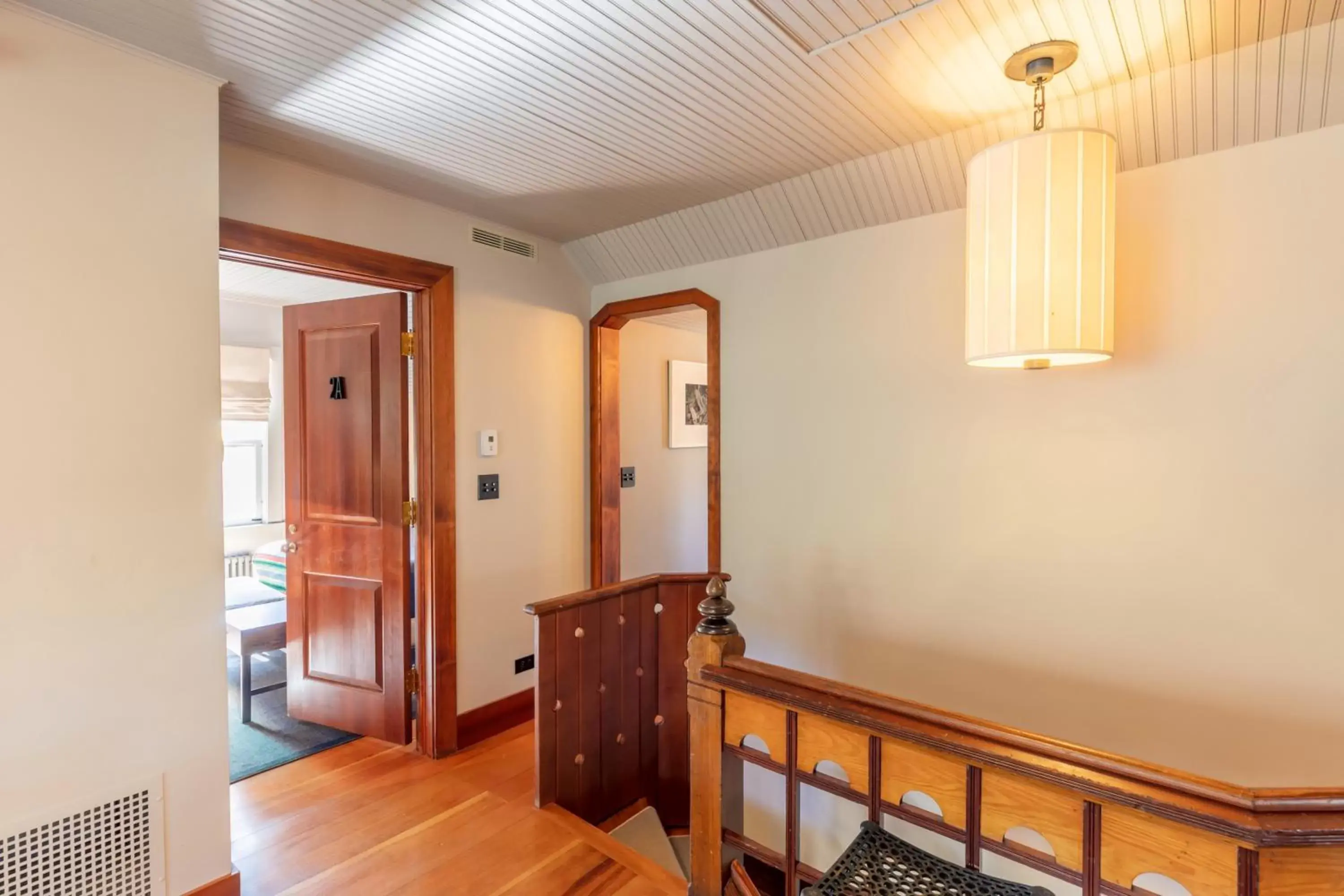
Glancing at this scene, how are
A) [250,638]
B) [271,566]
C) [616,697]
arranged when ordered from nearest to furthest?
[616,697] → [250,638] → [271,566]

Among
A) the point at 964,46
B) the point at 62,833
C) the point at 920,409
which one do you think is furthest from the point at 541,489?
the point at 964,46

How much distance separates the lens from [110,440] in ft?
5.51

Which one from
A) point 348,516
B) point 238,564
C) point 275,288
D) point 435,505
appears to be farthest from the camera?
point 238,564

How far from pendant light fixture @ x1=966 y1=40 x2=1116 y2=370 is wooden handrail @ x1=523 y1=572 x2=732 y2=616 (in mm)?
1163

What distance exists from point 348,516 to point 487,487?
64 centimetres

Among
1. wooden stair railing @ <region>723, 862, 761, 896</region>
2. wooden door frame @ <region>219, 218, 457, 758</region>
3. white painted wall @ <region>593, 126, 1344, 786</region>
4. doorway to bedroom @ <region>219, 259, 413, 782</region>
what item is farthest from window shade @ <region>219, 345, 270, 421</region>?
wooden stair railing @ <region>723, 862, 761, 896</region>

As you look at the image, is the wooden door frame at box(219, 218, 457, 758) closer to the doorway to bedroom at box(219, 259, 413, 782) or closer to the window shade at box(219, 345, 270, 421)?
the doorway to bedroom at box(219, 259, 413, 782)

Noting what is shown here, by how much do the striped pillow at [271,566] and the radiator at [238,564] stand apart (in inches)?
21.1

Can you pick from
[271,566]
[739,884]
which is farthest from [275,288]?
[739,884]

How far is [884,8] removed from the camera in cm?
153

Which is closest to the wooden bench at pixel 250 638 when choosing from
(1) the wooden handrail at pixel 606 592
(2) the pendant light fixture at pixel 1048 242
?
(1) the wooden handrail at pixel 606 592

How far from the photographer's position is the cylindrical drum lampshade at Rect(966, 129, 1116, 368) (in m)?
1.54

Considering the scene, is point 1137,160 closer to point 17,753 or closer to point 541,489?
point 541,489

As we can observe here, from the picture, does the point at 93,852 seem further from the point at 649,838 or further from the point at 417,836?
the point at 649,838
